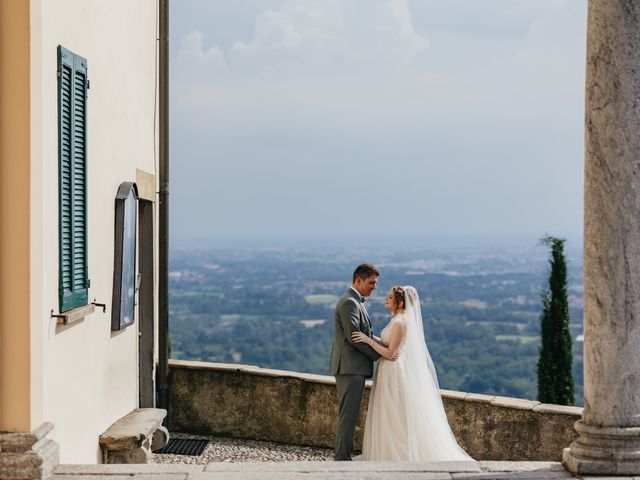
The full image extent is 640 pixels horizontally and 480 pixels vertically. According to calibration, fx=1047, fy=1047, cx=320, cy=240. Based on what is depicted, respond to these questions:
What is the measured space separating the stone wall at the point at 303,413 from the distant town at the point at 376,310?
125 feet

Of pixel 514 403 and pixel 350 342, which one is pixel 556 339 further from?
pixel 350 342

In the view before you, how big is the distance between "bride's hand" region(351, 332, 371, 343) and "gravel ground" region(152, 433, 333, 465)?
1.59 meters

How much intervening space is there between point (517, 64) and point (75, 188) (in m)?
143

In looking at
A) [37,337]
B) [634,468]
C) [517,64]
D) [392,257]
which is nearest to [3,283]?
[37,337]

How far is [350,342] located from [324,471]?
235cm

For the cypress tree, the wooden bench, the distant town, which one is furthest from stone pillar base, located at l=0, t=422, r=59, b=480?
the distant town

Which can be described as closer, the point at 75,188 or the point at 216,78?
the point at 75,188

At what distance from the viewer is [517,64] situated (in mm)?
144250

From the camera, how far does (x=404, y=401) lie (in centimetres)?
822

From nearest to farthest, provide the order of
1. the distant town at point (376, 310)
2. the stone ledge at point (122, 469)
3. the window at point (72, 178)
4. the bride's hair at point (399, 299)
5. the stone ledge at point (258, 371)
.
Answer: the stone ledge at point (122, 469) < the window at point (72, 178) < the bride's hair at point (399, 299) < the stone ledge at point (258, 371) < the distant town at point (376, 310)

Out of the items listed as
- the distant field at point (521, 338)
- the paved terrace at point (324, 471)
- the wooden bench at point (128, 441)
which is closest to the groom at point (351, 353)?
the wooden bench at point (128, 441)

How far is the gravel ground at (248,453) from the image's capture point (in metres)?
9.27

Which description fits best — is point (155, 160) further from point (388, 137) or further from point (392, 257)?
point (388, 137)

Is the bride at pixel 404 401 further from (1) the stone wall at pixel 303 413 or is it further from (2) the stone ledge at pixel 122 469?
(2) the stone ledge at pixel 122 469
